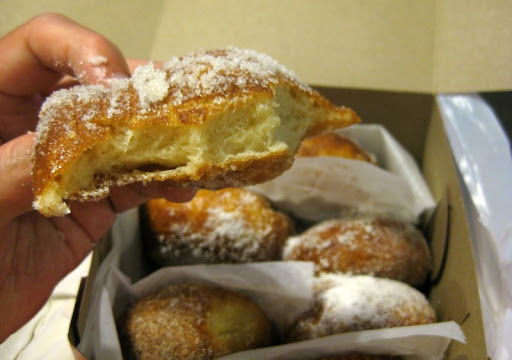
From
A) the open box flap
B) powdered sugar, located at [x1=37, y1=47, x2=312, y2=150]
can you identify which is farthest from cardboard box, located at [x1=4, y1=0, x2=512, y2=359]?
powdered sugar, located at [x1=37, y1=47, x2=312, y2=150]

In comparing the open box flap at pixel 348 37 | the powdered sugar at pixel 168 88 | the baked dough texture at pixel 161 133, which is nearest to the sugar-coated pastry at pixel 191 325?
the baked dough texture at pixel 161 133

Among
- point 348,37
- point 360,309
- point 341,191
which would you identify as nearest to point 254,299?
point 360,309

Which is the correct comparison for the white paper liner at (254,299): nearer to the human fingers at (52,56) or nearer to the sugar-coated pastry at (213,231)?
the sugar-coated pastry at (213,231)

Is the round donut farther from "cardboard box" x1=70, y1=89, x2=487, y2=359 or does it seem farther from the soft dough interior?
the soft dough interior

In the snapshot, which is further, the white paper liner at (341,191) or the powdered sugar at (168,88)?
the white paper liner at (341,191)

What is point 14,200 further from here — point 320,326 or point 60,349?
point 320,326

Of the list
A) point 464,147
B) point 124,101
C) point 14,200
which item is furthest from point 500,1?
point 14,200
